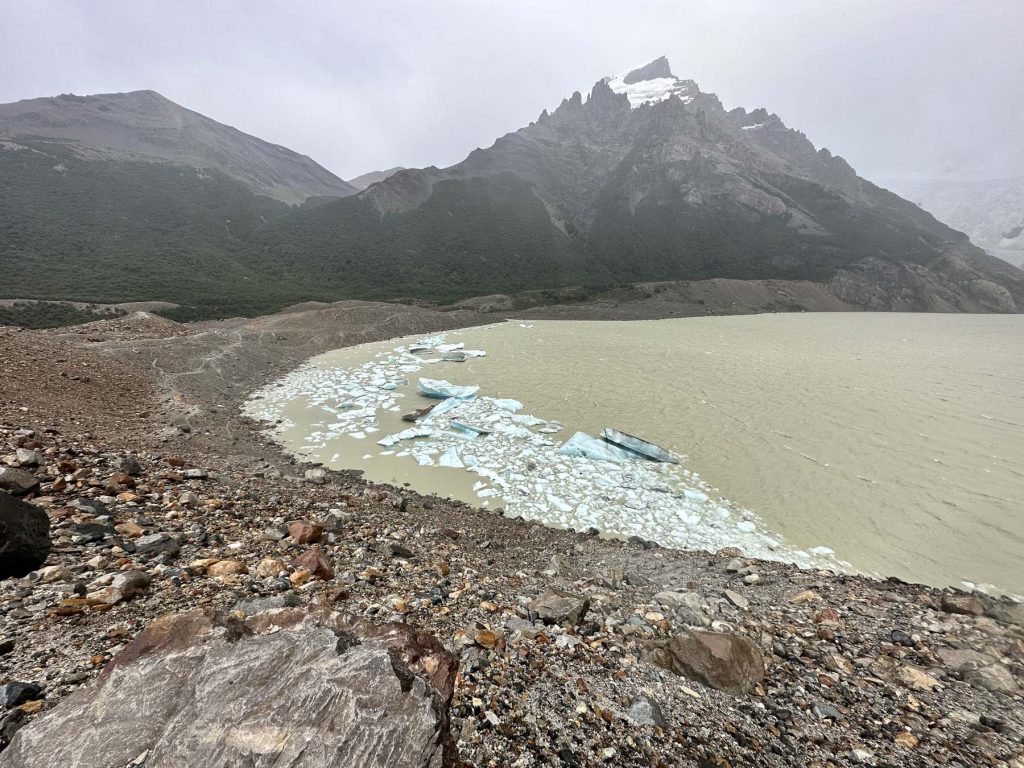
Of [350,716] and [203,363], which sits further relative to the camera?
[203,363]

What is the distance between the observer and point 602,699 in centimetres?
283

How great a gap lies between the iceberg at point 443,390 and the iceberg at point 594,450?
15.9 feet

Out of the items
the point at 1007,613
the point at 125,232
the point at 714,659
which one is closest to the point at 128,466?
the point at 714,659

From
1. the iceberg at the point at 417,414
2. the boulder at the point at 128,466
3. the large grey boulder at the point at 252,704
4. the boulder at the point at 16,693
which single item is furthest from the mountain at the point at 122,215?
the large grey boulder at the point at 252,704

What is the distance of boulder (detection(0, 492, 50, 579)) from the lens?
115 inches

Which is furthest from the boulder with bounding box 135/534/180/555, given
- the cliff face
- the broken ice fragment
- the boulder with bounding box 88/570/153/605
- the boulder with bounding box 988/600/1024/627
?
the cliff face

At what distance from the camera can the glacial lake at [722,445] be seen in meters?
7.54

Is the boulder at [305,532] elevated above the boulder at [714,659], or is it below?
above

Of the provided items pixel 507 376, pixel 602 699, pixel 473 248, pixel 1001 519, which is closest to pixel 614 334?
pixel 507 376

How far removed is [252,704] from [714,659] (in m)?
3.23

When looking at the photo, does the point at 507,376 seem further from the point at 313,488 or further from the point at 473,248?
the point at 473,248

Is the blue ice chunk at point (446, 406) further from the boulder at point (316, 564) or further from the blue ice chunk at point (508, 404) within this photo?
the boulder at point (316, 564)

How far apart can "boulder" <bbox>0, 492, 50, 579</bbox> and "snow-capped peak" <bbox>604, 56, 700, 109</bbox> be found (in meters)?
193

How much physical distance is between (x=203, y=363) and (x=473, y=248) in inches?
2833
